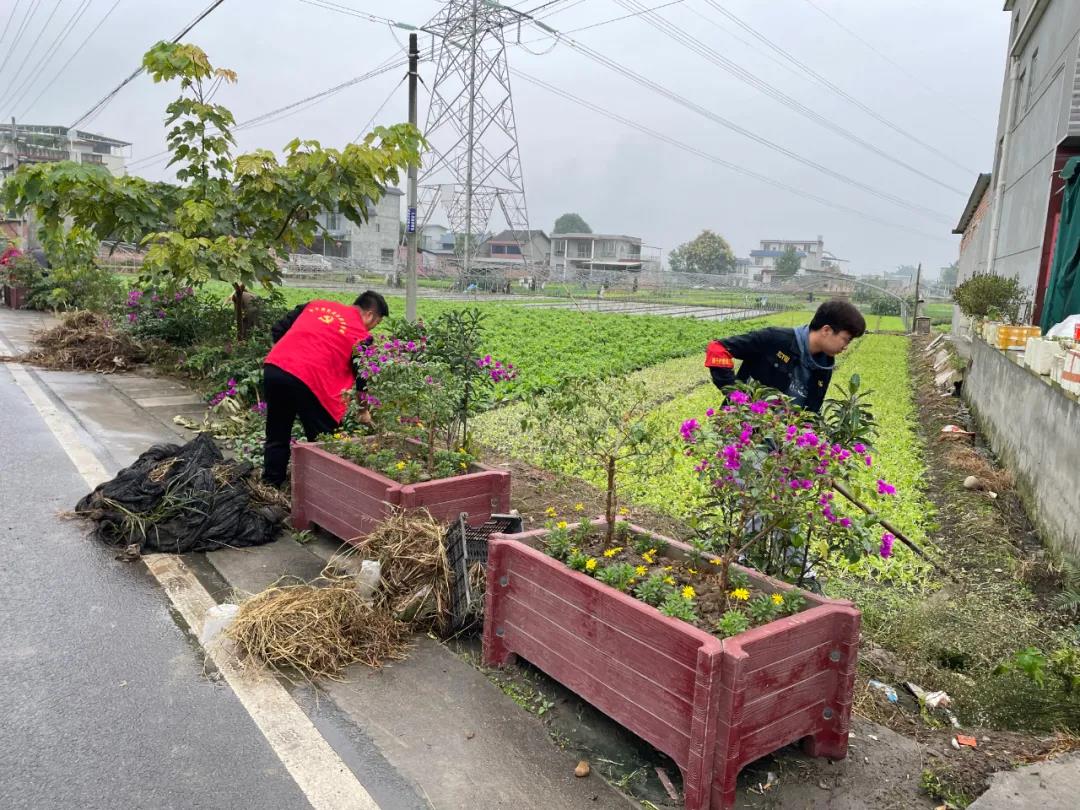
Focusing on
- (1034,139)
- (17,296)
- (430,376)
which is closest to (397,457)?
(430,376)

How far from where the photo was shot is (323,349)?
579 centimetres

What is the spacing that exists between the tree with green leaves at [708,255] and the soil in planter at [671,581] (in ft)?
309

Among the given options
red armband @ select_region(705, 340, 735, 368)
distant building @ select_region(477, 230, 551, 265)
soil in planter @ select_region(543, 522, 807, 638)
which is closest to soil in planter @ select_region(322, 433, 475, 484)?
soil in planter @ select_region(543, 522, 807, 638)

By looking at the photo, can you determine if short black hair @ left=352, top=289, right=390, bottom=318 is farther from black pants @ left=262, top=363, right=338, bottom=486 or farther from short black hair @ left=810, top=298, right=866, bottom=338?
short black hair @ left=810, top=298, right=866, bottom=338

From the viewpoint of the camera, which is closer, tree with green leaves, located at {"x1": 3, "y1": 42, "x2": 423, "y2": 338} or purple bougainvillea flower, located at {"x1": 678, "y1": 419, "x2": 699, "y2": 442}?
purple bougainvillea flower, located at {"x1": 678, "y1": 419, "x2": 699, "y2": 442}

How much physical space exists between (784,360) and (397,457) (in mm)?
2635

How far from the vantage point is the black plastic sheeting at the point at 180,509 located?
5.22m

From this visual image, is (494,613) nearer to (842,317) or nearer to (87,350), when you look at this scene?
Result: (842,317)

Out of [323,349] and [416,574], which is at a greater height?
[323,349]

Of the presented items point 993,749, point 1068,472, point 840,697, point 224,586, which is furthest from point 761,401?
point 1068,472

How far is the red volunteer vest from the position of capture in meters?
5.73

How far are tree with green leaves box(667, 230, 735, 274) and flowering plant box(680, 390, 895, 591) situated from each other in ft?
310

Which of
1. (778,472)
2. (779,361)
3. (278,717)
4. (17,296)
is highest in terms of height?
(779,361)

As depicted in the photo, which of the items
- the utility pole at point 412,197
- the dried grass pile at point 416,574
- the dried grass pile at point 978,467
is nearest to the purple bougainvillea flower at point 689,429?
the dried grass pile at point 416,574
